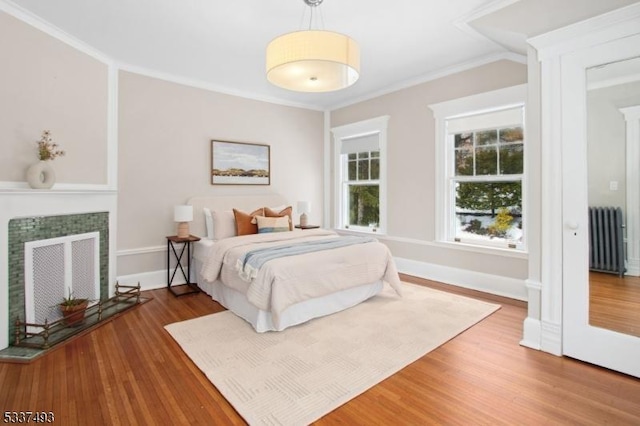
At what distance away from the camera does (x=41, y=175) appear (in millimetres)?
2936

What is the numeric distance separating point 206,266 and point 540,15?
3.71 m

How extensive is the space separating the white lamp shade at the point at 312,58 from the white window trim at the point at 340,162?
8.34ft

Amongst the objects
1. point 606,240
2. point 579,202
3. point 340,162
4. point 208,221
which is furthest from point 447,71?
point 208,221

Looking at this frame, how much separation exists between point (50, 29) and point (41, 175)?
140 cm

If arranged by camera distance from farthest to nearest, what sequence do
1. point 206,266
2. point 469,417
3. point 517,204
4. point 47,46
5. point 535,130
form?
1. point 517,204
2. point 206,266
3. point 47,46
4. point 535,130
5. point 469,417

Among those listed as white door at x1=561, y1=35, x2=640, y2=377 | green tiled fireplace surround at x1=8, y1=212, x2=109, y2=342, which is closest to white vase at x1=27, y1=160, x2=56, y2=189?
green tiled fireplace surround at x1=8, y1=212, x2=109, y2=342

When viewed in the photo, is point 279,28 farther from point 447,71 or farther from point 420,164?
point 420,164

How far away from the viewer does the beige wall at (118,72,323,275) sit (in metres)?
4.06

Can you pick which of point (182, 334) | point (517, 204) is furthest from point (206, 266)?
point (517, 204)

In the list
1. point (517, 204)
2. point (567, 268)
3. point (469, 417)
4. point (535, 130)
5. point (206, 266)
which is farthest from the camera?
point (517, 204)

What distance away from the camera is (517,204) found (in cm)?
Answer: 384

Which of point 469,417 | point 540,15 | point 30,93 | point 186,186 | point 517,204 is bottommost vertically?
point 469,417

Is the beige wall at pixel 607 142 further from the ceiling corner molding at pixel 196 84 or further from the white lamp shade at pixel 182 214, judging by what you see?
the ceiling corner molding at pixel 196 84

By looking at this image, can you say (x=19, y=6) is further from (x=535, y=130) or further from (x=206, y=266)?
(x=535, y=130)
